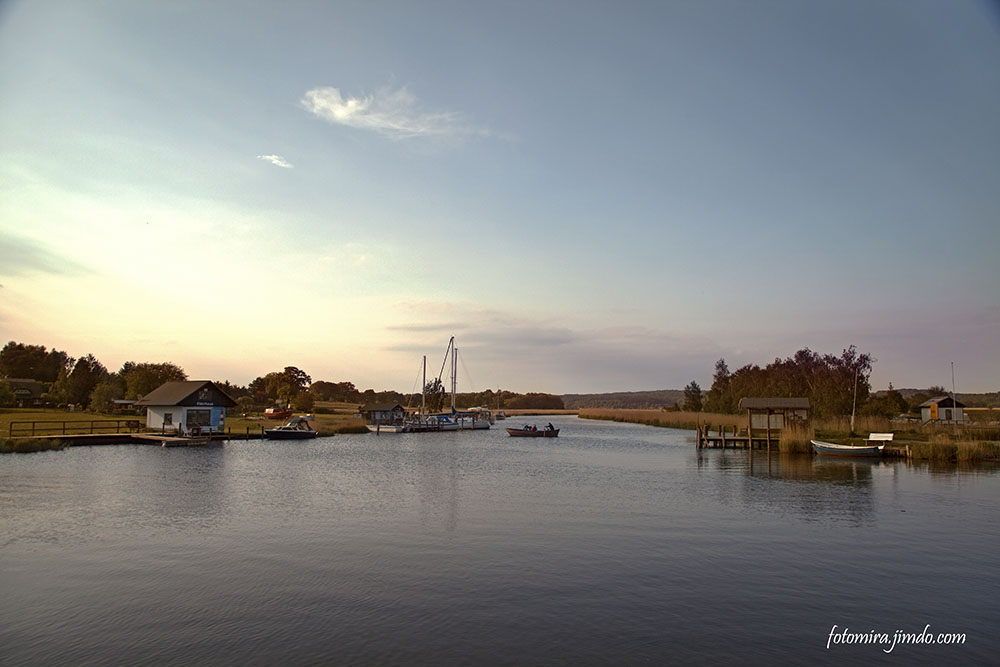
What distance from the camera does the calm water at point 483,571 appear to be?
1250 centimetres

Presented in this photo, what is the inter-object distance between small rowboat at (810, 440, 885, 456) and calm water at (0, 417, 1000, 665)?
1339cm

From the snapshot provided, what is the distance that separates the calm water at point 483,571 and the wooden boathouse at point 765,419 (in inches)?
1058

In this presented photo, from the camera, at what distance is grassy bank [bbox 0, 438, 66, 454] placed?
44.3m

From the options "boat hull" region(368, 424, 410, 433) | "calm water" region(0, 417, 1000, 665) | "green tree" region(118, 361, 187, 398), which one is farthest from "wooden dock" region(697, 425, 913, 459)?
"green tree" region(118, 361, 187, 398)

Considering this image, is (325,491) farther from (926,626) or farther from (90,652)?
(926,626)

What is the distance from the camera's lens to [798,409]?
61844 millimetres

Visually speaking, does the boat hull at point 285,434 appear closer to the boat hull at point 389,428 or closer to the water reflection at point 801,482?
the boat hull at point 389,428

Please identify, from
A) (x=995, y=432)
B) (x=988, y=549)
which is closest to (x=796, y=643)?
(x=988, y=549)

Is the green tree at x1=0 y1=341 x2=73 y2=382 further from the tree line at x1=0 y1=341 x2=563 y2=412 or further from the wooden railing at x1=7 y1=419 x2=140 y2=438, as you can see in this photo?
the wooden railing at x1=7 y1=419 x2=140 y2=438

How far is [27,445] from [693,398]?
114067mm

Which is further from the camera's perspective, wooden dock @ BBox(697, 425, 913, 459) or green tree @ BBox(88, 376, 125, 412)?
green tree @ BBox(88, 376, 125, 412)

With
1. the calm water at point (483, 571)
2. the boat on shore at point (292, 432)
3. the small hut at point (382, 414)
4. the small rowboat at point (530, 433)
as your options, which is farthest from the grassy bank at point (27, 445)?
the small rowboat at point (530, 433)

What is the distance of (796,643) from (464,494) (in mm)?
20560

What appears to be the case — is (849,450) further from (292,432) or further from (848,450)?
(292,432)
